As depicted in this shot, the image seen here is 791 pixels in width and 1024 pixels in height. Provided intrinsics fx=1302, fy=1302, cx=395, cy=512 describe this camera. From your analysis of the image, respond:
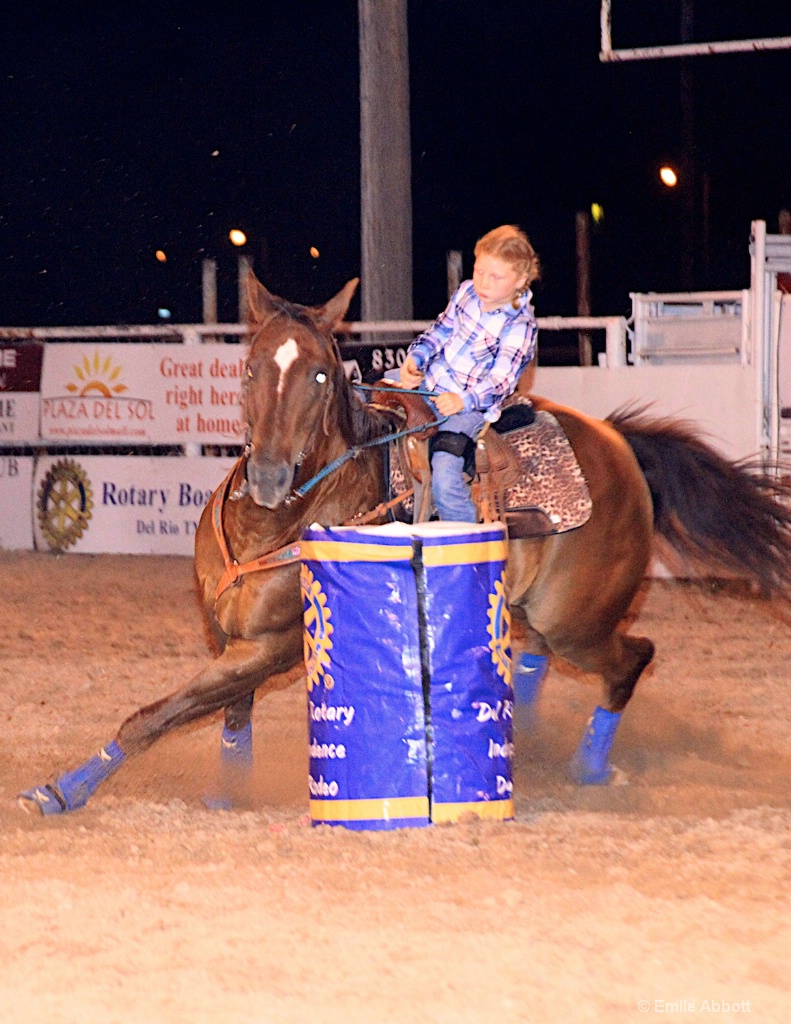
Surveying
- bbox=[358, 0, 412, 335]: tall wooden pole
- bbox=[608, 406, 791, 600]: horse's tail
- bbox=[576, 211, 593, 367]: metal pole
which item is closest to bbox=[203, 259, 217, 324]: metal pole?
bbox=[358, 0, 412, 335]: tall wooden pole

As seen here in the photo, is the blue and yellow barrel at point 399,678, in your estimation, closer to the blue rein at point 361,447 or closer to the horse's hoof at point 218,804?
the blue rein at point 361,447

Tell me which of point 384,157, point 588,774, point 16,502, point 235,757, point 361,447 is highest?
point 384,157

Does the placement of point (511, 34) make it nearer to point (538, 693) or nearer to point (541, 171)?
point (541, 171)

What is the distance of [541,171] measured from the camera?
106 feet

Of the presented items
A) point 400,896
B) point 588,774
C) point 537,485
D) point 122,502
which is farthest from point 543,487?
point 122,502

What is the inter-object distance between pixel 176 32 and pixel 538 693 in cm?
2885

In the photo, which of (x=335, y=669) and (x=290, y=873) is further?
(x=335, y=669)

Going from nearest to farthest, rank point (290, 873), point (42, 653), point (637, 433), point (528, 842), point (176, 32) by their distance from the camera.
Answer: point (290, 873) < point (528, 842) < point (637, 433) < point (42, 653) < point (176, 32)

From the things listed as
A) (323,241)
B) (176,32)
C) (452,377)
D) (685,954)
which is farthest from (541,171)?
(685,954)

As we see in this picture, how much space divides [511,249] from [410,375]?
63 cm

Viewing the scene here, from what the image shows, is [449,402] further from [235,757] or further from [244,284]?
[235,757]

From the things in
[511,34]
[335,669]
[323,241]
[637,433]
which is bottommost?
[335,669]

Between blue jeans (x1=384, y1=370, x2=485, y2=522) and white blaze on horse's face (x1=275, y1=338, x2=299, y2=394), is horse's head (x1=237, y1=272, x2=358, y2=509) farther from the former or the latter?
blue jeans (x1=384, y1=370, x2=485, y2=522)

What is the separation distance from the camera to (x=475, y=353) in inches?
181
